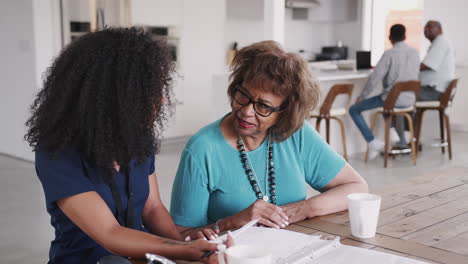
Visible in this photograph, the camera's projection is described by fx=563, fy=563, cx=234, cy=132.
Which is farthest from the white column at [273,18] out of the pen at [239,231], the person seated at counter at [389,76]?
the pen at [239,231]

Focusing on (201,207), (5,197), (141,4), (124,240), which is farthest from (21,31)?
(124,240)

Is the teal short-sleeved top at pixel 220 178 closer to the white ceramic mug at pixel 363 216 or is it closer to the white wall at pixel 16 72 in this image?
the white ceramic mug at pixel 363 216

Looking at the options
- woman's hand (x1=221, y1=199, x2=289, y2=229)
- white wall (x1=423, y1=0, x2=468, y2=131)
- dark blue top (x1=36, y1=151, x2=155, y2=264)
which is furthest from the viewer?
white wall (x1=423, y1=0, x2=468, y2=131)

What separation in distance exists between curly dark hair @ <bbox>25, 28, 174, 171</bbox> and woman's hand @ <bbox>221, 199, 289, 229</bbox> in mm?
372

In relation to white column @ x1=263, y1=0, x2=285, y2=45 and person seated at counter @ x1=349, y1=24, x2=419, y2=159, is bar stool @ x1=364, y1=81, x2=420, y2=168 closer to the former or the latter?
person seated at counter @ x1=349, y1=24, x2=419, y2=159

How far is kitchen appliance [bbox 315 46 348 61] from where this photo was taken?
30.0ft

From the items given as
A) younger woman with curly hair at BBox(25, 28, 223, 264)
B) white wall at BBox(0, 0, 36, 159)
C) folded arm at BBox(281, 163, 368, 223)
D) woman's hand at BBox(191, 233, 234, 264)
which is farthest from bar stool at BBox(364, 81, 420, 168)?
woman's hand at BBox(191, 233, 234, 264)

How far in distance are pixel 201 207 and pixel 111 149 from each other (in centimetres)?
52

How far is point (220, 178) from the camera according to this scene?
1.77m

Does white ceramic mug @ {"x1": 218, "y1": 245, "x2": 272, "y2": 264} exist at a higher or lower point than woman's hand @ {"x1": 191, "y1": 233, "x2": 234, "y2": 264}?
higher

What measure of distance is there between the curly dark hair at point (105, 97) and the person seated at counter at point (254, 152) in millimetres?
422

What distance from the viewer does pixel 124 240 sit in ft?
4.26

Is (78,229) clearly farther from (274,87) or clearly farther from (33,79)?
(33,79)

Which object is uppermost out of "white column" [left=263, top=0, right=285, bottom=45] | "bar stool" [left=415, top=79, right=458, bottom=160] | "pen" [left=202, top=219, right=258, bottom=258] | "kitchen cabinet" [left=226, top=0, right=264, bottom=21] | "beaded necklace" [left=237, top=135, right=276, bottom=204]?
"kitchen cabinet" [left=226, top=0, right=264, bottom=21]
